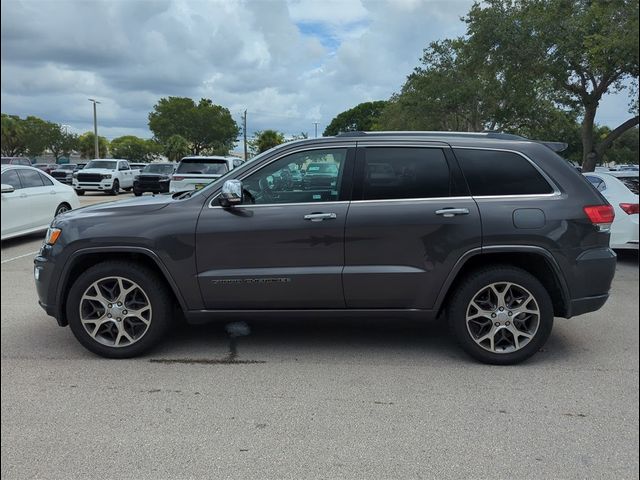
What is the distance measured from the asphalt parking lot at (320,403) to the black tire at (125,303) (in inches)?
4.2

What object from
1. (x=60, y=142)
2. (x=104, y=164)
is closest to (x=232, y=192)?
(x=104, y=164)

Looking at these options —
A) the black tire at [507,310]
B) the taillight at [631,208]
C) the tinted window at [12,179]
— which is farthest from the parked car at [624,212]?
the tinted window at [12,179]

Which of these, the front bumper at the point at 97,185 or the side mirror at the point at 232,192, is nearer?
the side mirror at the point at 232,192

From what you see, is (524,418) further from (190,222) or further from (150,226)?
(150,226)

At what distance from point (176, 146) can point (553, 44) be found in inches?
1959

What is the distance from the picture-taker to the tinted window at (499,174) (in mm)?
3998

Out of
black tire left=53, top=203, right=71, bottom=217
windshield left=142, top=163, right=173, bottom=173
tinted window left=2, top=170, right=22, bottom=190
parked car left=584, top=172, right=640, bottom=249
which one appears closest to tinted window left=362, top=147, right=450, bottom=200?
parked car left=584, top=172, right=640, bottom=249

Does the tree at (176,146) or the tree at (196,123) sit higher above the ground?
the tree at (196,123)

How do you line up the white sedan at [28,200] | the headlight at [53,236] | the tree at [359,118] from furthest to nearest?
the tree at [359,118] < the white sedan at [28,200] < the headlight at [53,236]

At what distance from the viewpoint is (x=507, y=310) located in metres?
3.96

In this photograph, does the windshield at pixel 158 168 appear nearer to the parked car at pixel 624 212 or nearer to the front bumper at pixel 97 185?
the front bumper at pixel 97 185

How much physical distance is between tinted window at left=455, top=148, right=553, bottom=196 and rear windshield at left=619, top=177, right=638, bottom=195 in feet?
14.3

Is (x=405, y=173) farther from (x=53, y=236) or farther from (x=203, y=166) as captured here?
(x=203, y=166)

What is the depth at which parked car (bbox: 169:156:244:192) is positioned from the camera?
13969mm
